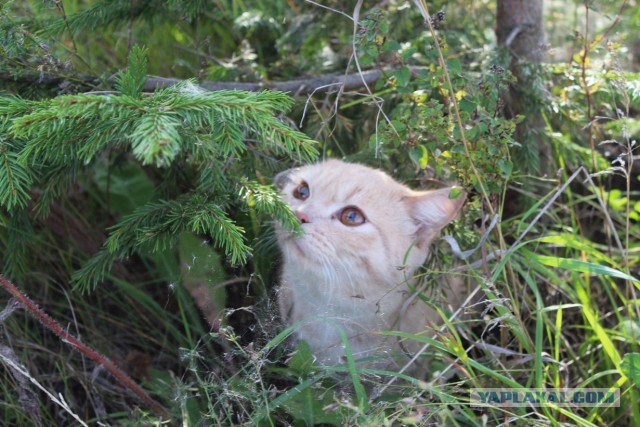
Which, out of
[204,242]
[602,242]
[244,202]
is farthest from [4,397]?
[602,242]

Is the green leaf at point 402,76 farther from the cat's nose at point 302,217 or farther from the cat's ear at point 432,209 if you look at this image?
the cat's nose at point 302,217

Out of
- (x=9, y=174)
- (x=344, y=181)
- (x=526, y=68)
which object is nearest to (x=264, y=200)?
(x=344, y=181)

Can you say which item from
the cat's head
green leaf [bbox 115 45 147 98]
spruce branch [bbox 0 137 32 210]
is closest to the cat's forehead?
the cat's head

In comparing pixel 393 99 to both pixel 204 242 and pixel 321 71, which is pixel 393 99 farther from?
pixel 204 242

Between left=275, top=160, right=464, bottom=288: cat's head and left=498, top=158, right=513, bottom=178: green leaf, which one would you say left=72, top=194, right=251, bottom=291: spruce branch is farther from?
left=498, top=158, right=513, bottom=178: green leaf

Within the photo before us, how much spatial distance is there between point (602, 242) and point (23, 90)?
235 centimetres

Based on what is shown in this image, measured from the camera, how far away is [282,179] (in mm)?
2219

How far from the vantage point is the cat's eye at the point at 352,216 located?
207 centimetres

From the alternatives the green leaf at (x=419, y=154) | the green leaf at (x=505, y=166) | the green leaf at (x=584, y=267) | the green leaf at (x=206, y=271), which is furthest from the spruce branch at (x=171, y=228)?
the green leaf at (x=584, y=267)

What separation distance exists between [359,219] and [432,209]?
0.75 ft

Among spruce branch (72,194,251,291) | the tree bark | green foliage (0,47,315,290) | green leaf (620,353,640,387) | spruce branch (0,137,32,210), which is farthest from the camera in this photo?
the tree bark

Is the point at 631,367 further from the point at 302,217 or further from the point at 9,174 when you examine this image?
the point at 9,174

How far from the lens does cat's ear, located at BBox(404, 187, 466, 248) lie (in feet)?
6.29

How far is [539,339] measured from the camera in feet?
5.69
